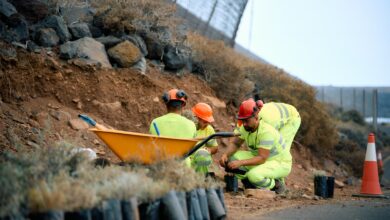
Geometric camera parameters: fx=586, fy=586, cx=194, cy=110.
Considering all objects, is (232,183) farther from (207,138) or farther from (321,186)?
(207,138)

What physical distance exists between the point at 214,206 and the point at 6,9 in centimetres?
696

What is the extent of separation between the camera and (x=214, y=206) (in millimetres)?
6074

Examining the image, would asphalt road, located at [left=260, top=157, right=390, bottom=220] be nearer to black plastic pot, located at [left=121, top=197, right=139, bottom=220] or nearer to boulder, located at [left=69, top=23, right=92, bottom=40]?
black plastic pot, located at [left=121, top=197, right=139, bottom=220]

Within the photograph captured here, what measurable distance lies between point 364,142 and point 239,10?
860cm

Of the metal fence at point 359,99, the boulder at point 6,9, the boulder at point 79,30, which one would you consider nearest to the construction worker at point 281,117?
the boulder at point 79,30

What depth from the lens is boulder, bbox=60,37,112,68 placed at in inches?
466

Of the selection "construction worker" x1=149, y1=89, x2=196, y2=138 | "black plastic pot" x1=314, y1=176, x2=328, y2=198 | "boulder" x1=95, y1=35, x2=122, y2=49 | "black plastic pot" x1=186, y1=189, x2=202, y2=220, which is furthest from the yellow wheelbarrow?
"boulder" x1=95, y1=35, x2=122, y2=49

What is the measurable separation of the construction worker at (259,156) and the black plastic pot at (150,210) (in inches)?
181

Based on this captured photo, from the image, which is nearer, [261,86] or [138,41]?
[138,41]

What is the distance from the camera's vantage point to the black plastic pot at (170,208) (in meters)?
5.23

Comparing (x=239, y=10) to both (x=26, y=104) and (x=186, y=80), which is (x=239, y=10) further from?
(x=26, y=104)

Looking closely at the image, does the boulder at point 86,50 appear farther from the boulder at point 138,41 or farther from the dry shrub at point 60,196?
the dry shrub at point 60,196

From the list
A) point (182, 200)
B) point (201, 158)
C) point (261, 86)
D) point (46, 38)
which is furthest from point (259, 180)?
point (261, 86)

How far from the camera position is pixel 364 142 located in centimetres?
2423
